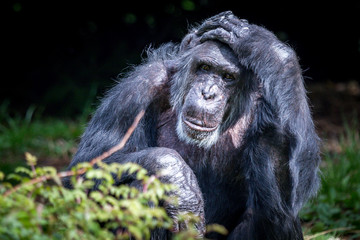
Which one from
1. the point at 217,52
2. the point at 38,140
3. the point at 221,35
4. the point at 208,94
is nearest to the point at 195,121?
the point at 208,94

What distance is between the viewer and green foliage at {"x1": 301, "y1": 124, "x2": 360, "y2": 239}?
5594 millimetres

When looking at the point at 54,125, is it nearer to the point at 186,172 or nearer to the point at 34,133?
the point at 34,133

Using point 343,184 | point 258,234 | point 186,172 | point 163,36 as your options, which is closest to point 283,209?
point 258,234

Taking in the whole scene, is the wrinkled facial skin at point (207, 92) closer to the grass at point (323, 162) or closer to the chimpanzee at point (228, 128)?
the chimpanzee at point (228, 128)

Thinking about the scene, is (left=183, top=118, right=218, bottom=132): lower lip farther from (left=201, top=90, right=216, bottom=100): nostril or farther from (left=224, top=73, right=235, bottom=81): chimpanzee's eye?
(left=224, top=73, right=235, bottom=81): chimpanzee's eye

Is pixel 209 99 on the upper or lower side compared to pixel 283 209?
upper

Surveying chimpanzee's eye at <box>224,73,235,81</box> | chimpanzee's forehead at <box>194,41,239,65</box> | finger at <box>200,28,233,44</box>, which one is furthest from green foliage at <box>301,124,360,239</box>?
finger at <box>200,28,233,44</box>

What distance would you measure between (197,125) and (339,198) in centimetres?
276

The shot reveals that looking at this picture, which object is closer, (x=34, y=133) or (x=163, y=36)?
(x=34, y=133)

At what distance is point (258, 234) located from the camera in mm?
4184

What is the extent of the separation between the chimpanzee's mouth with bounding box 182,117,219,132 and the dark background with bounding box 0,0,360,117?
5.90 metres

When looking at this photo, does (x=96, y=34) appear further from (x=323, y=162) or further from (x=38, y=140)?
(x=323, y=162)

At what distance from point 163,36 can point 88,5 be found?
1535 mm

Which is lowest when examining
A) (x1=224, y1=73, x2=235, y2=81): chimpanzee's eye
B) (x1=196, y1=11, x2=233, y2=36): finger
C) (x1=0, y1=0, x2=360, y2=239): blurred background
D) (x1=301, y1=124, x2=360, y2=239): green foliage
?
(x1=301, y1=124, x2=360, y2=239): green foliage
